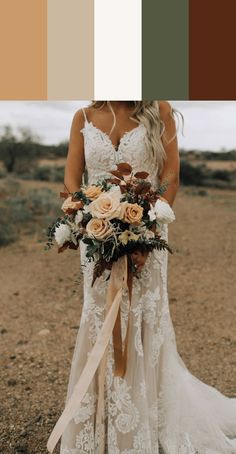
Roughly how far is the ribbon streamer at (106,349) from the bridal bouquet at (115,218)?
110 mm

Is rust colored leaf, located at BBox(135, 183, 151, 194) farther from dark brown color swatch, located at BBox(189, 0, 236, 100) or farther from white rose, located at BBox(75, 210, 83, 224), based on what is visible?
dark brown color swatch, located at BBox(189, 0, 236, 100)

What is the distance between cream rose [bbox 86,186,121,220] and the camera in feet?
11.4

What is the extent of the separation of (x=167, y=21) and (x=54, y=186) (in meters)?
11.3

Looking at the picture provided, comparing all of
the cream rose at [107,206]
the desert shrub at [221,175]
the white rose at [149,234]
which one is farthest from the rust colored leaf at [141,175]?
the desert shrub at [221,175]

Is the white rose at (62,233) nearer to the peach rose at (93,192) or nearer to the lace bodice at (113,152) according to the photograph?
the peach rose at (93,192)

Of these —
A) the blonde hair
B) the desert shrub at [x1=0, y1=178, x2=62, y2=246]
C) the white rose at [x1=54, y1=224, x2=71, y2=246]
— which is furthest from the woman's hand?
the desert shrub at [x1=0, y1=178, x2=62, y2=246]

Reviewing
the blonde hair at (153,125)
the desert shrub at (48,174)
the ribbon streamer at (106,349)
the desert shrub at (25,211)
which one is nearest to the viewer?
the ribbon streamer at (106,349)

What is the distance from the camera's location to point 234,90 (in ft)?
22.8

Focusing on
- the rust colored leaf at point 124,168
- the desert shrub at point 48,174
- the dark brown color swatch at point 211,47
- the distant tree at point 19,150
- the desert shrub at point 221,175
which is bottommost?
the desert shrub at point 221,175

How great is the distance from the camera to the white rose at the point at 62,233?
361 cm

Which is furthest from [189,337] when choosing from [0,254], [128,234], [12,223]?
[12,223]

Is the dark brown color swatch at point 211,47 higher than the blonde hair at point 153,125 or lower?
higher

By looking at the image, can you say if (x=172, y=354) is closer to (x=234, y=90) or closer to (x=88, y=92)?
(x=88, y=92)

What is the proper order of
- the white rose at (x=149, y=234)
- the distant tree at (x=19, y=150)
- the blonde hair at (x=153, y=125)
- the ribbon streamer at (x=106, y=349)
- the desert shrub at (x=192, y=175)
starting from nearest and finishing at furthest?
the white rose at (x=149, y=234) → the ribbon streamer at (x=106, y=349) → the blonde hair at (x=153, y=125) → the distant tree at (x=19, y=150) → the desert shrub at (x=192, y=175)
